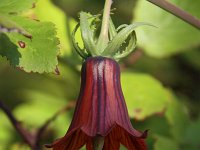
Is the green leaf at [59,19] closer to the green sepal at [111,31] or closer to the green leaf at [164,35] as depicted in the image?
the green leaf at [164,35]

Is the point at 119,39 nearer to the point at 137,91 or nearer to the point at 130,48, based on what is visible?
the point at 130,48

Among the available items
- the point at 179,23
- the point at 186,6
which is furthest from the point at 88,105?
the point at 179,23

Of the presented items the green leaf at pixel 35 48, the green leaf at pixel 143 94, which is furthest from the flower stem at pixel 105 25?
the green leaf at pixel 143 94

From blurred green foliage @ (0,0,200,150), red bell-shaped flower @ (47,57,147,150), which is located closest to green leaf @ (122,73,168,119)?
blurred green foliage @ (0,0,200,150)

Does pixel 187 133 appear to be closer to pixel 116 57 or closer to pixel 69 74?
pixel 69 74

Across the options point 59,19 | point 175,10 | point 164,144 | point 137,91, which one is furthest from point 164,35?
point 175,10

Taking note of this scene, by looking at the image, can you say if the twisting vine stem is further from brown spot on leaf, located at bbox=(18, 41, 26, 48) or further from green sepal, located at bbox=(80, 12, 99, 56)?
brown spot on leaf, located at bbox=(18, 41, 26, 48)
